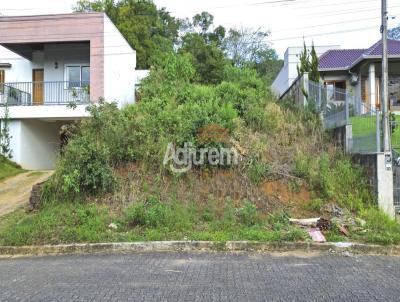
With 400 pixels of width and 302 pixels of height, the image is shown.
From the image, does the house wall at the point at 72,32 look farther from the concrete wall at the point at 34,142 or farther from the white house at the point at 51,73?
the concrete wall at the point at 34,142

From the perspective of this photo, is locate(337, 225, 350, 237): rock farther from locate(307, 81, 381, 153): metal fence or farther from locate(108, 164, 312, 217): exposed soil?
locate(307, 81, 381, 153): metal fence

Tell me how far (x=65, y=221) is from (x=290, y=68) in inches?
1023

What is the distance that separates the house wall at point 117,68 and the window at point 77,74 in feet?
5.14

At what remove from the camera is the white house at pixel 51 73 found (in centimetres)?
2009

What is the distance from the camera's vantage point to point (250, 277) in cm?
656

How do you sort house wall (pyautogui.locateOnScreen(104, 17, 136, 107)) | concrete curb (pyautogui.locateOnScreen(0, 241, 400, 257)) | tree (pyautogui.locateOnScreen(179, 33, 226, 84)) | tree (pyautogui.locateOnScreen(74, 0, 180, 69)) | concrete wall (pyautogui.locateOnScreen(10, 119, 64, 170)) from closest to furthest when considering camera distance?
concrete curb (pyautogui.locateOnScreen(0, 241, 400, 257)) → concrete wall (pyautogui.locateOnScreen(10, 119, 64, 170)) → house wall (pyautogui.locateOnScreen(104, 17, 136, 107)) → tree (pyautogui.locateOnScreen(179, 33, 226, 84)) → tree (pyautogui.locateOnScreen(74, 0, 180, 69))

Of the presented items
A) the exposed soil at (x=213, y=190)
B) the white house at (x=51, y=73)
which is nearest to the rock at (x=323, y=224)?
the exposed soil at (x=213, y=190)

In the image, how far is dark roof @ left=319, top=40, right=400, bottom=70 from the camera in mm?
24078

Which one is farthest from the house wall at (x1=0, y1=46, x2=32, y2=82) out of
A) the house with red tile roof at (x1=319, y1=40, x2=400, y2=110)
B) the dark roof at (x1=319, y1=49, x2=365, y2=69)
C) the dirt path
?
the dark roof at (x1=319, y1=49, x2=365, y2=69)

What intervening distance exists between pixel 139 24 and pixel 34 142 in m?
14.6

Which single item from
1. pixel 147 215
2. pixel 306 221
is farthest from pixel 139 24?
pixel 306 221

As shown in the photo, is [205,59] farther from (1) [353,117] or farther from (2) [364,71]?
(1) [353,117]

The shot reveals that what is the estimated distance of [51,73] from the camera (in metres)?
22.8

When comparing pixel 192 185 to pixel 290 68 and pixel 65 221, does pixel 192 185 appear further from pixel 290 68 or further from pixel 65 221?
pixel 290 68
